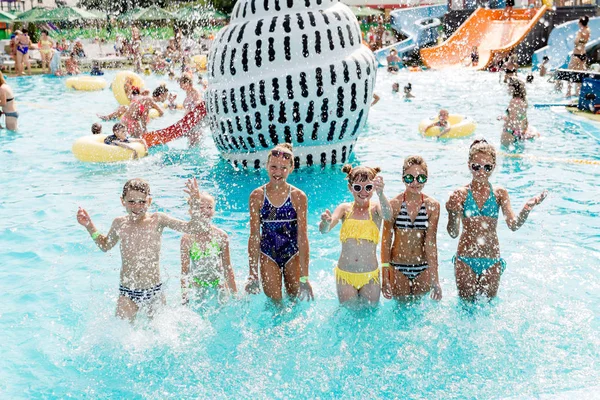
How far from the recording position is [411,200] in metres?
4.69

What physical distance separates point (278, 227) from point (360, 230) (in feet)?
2.14

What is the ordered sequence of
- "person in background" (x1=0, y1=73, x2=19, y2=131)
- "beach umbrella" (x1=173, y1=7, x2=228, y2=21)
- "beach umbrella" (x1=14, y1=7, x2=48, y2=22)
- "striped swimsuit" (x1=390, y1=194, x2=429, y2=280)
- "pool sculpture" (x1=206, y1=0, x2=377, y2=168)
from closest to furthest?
"striped swimsuit" (x1=390, y1=194, x2=429, y2=280) → "pool sculpture" (x1=206, y1=0, x2=377, y2=168) → "person in background" (x1=0, y1=73, x2=19, y2=131) → "beach umbrella" (x1=14, y1=7, x2=48, y2=22) → "beach umbrella" (x1=173, y1=7, x2=228, y2=21)

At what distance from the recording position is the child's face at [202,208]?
466 cm

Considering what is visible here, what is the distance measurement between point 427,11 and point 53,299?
103 feet

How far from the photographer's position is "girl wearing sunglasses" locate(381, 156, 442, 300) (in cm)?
463

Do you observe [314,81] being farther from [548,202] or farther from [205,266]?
[205,266]

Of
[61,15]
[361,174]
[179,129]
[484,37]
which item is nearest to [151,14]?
[61,15]

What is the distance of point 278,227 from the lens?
4836mm

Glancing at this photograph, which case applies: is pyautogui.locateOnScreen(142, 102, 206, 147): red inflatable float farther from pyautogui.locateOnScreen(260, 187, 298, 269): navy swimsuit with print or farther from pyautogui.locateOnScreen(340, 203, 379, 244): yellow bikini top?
pyautogui.locateOnScreen(340, 203, 379, 244): yellow bikini top

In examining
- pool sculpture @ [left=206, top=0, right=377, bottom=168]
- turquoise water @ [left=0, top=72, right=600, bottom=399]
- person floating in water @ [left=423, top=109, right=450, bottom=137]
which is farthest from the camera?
person floating in water @ [left=423, top=109, right=450, bottom=137]

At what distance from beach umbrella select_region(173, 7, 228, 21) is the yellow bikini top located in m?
34.6

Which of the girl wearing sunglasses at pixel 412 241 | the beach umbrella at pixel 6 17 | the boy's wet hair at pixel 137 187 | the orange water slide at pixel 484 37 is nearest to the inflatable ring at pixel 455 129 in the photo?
the girl wearing sunglasses at pixel 412 241

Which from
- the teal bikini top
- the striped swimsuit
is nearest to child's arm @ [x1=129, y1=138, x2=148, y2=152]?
the striped swimsuit

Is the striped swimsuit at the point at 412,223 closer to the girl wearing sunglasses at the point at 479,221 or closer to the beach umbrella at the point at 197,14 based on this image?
the girl wearing sunglasses at the point at 479,221
